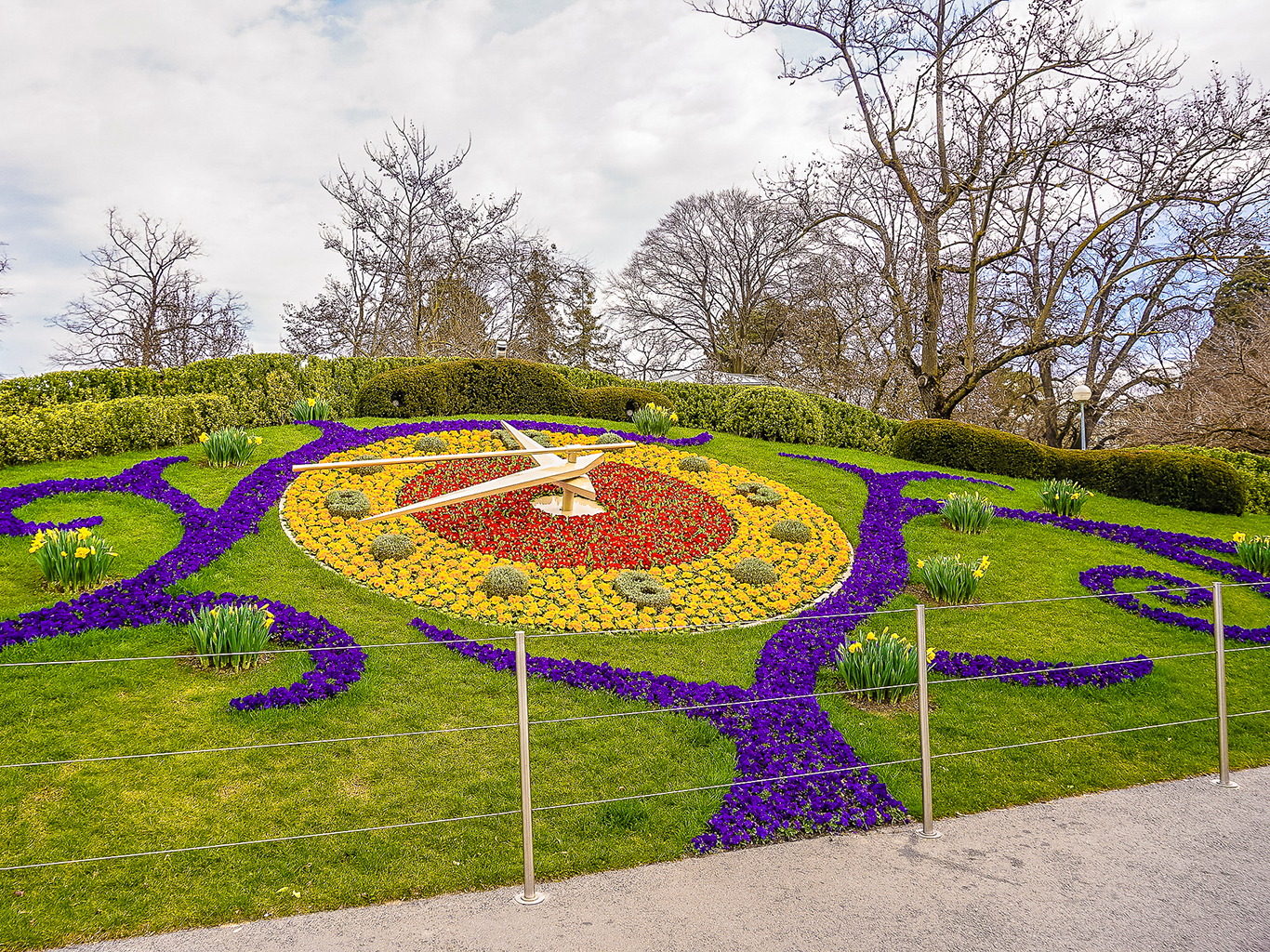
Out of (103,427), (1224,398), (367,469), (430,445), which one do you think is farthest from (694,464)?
(1224,398)

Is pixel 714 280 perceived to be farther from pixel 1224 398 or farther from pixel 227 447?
pixel 227 447

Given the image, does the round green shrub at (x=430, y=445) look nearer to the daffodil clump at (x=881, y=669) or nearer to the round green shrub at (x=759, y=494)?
the round green shrub at (x=759, y=494)

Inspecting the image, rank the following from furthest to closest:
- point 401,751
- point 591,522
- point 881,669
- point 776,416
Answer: point 776,416 < point 591,522 < point 881,669 < point 401,751

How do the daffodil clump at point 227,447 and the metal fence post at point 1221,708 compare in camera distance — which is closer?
the metal fence post at point 1221,708

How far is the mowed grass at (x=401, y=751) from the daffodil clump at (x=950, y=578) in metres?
0.21

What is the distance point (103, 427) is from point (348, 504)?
4.30 meters

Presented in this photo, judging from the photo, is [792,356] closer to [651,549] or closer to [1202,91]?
[1202,91]

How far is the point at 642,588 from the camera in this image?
22.2 ft

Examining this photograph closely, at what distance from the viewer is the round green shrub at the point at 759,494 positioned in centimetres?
945

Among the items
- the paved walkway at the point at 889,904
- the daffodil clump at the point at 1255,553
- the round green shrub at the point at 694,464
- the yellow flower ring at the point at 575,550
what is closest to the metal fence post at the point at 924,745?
the paved walkway at the point at 889,904

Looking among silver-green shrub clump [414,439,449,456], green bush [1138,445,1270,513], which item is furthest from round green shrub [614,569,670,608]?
green bush [1138,445,1270,513]

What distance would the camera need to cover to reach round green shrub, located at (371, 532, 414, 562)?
692 cm

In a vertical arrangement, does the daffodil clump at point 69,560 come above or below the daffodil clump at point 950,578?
above

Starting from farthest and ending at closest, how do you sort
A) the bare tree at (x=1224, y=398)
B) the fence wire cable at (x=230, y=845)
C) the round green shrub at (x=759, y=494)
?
the bare tree at (x=1224, y=398) < the round green shrub at (x=759, y=494) < the fence wire cable at (x=230, y=845)
